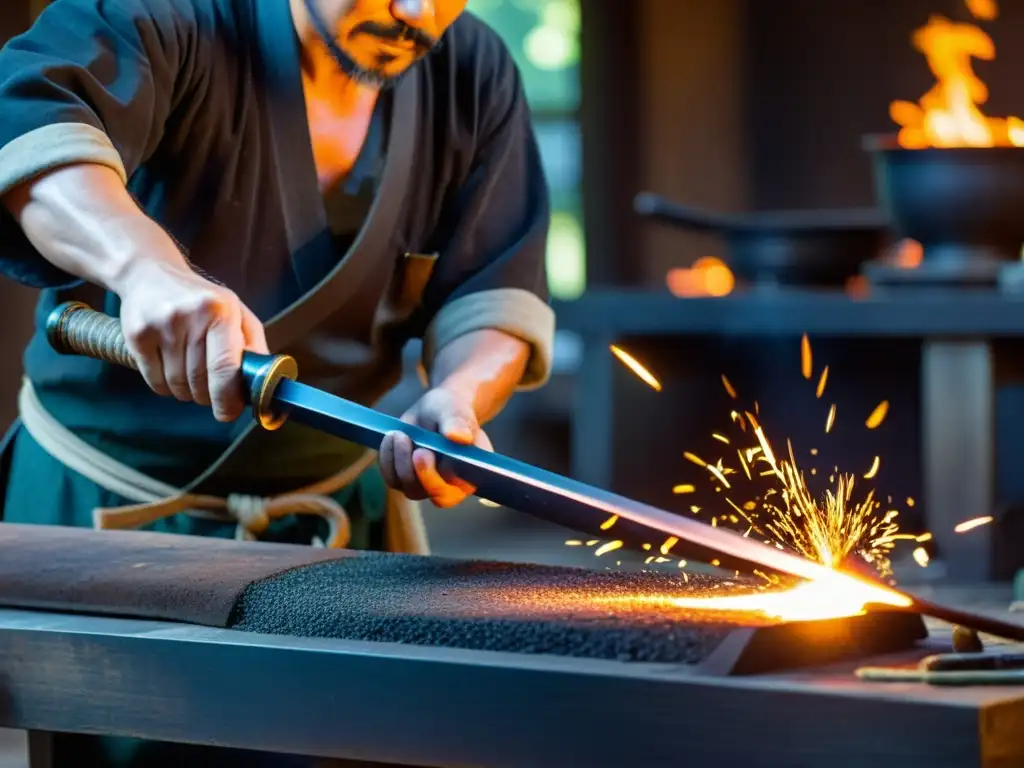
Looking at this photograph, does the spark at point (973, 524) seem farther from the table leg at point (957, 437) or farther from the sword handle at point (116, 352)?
the sword handle at point (116, 352)

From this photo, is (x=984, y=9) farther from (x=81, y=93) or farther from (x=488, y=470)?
(x=488, y=470)

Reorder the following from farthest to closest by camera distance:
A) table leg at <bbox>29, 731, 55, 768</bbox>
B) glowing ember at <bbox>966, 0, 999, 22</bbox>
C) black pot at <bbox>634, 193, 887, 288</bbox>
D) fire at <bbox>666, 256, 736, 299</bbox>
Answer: glowing ember at <bbox>966, 0, 999, 22</bbox> < fire at <bbox>666, 256, 736, 299</bbox> < black pot at <bbox>634, 193, 887, 288</bbox> < table leg at <bbox>29, 731, 55, 768</bbox>

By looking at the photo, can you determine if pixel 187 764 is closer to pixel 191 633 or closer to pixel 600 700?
pixel 191 633

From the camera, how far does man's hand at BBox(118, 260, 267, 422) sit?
4.36 feet

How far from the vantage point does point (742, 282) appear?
4.14 meters

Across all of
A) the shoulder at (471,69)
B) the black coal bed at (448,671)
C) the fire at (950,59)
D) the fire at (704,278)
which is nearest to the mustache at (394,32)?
the shoulder at (471,69)

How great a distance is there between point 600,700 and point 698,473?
279 cm

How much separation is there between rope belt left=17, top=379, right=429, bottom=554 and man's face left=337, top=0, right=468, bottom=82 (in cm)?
42

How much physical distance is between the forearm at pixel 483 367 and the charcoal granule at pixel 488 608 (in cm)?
27

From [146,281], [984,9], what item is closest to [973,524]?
[146,281]

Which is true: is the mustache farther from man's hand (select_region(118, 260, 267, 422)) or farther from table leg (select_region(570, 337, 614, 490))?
table leg (select_region(570, 337, 614, 490))

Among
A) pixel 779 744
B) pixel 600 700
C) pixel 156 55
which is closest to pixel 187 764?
pixel 600 700

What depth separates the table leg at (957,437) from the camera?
3.26m

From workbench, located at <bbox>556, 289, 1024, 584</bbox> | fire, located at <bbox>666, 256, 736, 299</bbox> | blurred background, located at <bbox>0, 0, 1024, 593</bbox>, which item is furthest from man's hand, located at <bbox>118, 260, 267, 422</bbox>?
fire, located at <bbox>666, 256, 736, 299</bbox>
